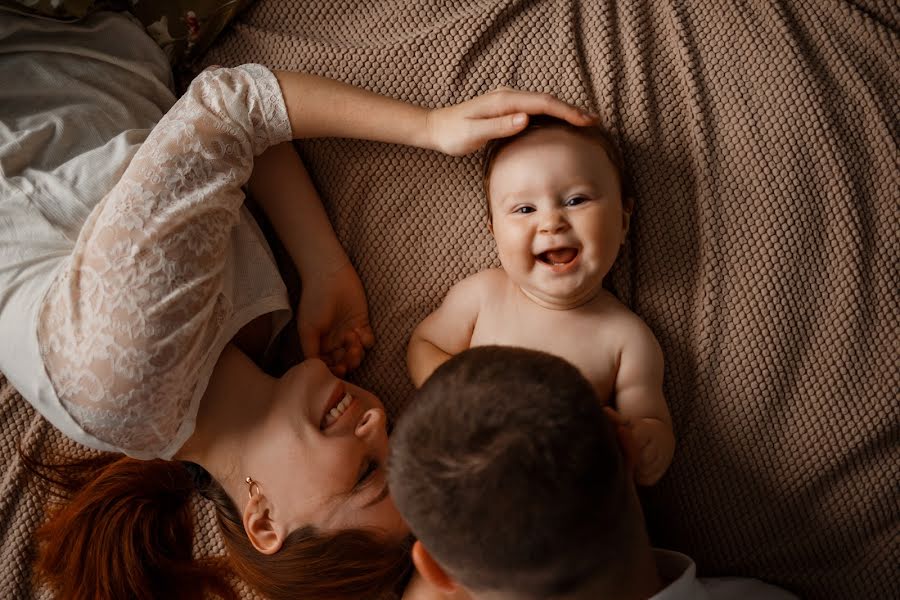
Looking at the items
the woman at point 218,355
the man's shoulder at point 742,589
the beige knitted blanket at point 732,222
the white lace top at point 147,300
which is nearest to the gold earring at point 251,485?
the woman at point 218,355

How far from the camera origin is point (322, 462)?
107cm

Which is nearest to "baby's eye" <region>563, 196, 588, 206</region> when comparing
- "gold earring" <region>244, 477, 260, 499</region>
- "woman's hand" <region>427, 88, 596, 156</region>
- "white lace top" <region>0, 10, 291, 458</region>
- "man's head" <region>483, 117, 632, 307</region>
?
"man's head" <region>483, 117, 632, 307</region>

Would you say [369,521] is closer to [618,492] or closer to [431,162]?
[618,492]

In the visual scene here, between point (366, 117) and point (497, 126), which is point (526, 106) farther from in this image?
point (366, 117)

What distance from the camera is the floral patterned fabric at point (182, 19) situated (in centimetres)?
133

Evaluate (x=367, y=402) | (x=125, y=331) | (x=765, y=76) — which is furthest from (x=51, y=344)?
(x=765, y=76)

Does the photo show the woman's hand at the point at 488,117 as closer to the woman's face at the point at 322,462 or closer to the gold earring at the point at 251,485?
the woman's face at the point at 322,462

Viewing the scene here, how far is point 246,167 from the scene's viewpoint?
3.78ft

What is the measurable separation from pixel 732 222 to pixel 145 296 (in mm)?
828

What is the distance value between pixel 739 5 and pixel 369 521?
94 cm

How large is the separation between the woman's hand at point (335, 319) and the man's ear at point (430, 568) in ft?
1.60

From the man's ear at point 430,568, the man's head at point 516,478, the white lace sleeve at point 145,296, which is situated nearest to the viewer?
the man's head at point 516,478

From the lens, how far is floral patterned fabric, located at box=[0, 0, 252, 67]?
133 centimetres

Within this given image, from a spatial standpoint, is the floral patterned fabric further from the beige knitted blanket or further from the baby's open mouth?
the baby's open mouth
